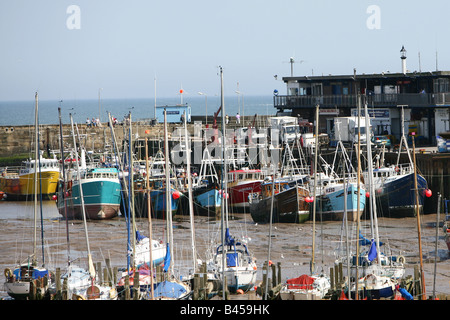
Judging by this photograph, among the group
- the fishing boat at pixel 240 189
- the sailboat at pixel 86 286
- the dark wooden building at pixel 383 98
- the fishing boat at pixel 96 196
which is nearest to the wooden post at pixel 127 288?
the sailboat at pixel 86 286

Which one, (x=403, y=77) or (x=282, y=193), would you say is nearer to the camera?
(x=282, y=193)

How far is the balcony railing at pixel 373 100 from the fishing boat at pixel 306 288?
114 ft

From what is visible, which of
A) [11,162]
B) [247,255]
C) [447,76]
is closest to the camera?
[247,255]

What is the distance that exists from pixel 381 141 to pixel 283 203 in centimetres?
1282

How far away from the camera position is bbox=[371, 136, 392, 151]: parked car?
5753 centimetres

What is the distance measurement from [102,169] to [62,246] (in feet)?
43.3

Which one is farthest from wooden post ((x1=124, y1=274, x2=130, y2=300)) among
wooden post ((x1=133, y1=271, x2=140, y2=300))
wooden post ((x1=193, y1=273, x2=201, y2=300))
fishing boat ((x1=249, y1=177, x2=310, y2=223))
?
fishing boat ((x1=249, y1=177, x2=310, y2=223))

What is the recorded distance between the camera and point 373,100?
65.1 metres

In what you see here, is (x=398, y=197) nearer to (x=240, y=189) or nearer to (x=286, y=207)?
(x=286, y=207)

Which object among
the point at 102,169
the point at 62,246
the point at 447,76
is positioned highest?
the point at 447,76

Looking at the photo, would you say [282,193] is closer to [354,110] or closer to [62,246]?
[62,246]

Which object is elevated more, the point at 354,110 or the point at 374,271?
the point at 354,110
